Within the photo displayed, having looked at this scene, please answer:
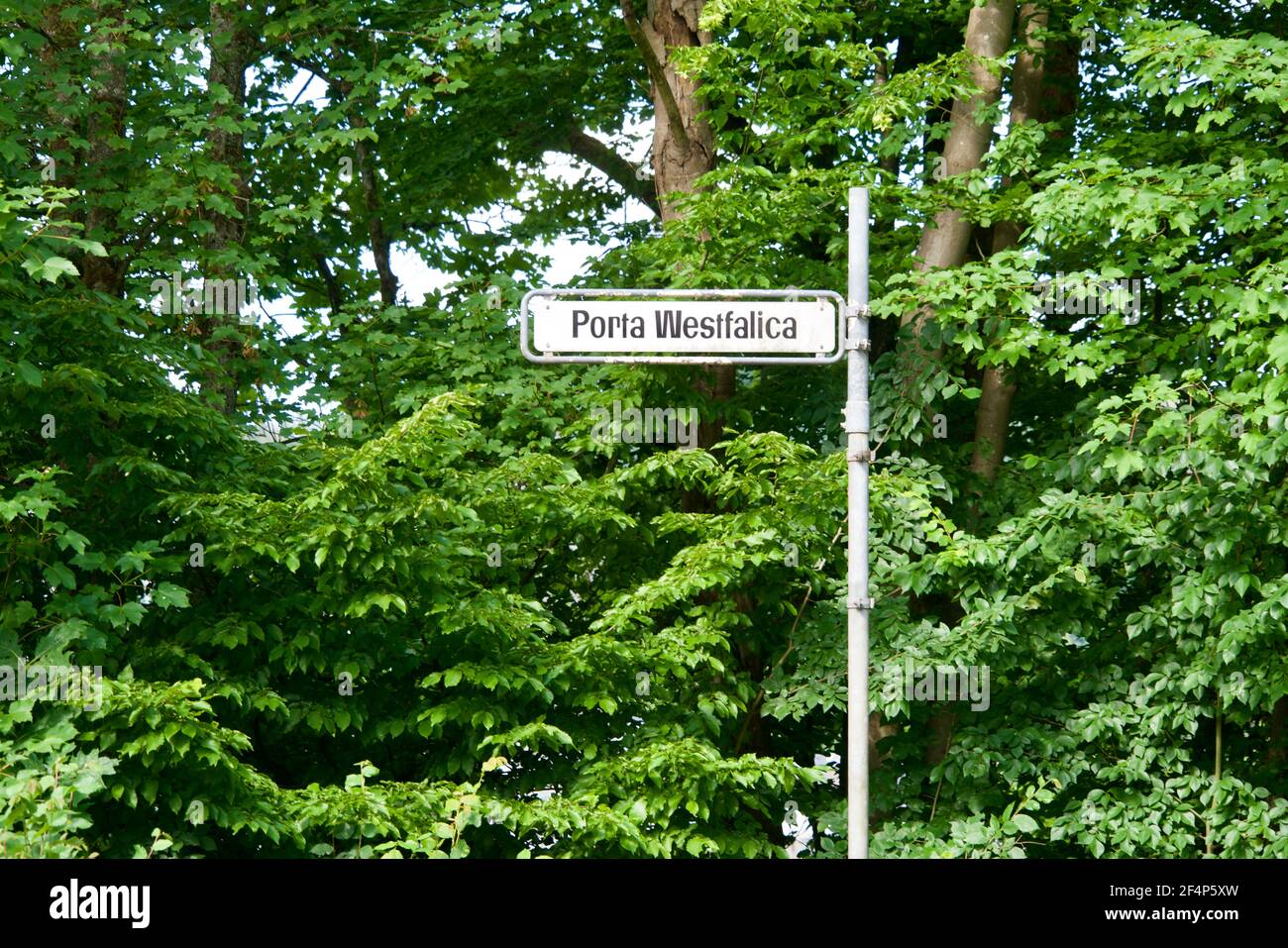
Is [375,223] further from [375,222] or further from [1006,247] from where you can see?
[1006,247]

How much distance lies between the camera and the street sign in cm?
520

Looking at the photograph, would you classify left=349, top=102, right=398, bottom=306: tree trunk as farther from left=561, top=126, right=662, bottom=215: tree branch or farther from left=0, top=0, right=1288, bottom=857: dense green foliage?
left=0, top=0, right=1288, bottom=857: dense green foliage

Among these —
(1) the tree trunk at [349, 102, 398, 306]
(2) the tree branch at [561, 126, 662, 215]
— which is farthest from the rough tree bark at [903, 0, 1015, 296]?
(1) the tree trunk at [349, 102, 398, 306]

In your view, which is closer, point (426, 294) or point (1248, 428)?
point (1248, 428)

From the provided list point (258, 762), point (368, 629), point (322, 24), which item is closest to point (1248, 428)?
point (368, 629)

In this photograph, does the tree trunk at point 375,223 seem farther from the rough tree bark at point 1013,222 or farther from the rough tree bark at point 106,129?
the rough tree bark at point 1013,222

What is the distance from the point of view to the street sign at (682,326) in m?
5.20

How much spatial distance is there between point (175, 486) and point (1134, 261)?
19.1 ft

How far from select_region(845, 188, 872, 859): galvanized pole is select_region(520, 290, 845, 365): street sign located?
0.29 ft

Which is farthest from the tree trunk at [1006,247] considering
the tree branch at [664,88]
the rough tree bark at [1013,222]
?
the tree branch at [664,88]

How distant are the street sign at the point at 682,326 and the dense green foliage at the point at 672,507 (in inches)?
112

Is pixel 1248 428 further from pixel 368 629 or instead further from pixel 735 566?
pixel 368 629

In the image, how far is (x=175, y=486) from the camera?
8508mm

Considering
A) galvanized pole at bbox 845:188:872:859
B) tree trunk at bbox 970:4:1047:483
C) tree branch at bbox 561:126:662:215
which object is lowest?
galvanized pole at bbox 845:188:872:859
